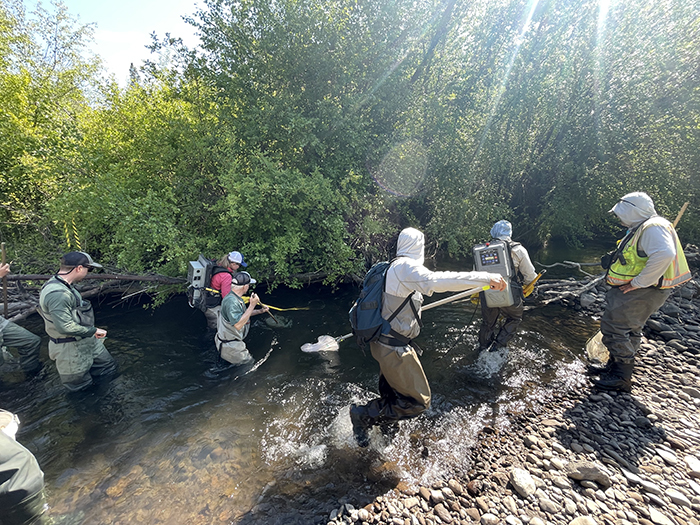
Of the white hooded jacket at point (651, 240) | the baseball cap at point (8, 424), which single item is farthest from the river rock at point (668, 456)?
the baseball cap at point (8, 424)

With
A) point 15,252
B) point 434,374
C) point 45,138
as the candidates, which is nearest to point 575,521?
point 434,374

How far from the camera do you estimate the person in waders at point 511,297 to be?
5922 millimetres

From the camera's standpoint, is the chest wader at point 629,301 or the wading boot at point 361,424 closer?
the wading boot at point 361,424

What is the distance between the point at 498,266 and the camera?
568 centimetres

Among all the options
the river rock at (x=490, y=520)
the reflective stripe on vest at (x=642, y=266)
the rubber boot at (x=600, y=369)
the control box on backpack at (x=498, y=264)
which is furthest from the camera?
the control box on backpack at (x=498, y=264)

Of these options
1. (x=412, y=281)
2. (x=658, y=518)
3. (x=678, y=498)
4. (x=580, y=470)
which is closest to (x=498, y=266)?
(x=412, y=281)

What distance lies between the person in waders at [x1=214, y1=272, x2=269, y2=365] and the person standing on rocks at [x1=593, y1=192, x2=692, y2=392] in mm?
6362

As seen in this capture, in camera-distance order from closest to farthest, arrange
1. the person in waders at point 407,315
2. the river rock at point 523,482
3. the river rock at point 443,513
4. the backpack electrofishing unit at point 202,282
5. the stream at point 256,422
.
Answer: the river rock at point 443,513 → the river rock at point 523,482 → the person in waders at point 407,315 → the stream at point 256,422 → the backpack electrofishing unit at point 202,282

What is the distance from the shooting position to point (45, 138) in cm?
991

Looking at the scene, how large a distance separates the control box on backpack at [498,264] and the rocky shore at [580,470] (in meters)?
1.79

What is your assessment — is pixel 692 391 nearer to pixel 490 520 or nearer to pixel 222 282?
pixel 490 520

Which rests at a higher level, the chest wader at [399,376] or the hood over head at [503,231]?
the hood over head at [503,231]

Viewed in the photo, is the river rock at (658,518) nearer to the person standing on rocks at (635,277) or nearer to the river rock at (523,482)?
the river rock at (523,482)

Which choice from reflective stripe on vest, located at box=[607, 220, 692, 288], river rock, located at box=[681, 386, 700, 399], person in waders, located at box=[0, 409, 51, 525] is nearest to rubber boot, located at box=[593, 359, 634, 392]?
river rock, located at box=[681, 386, 700, 399]
